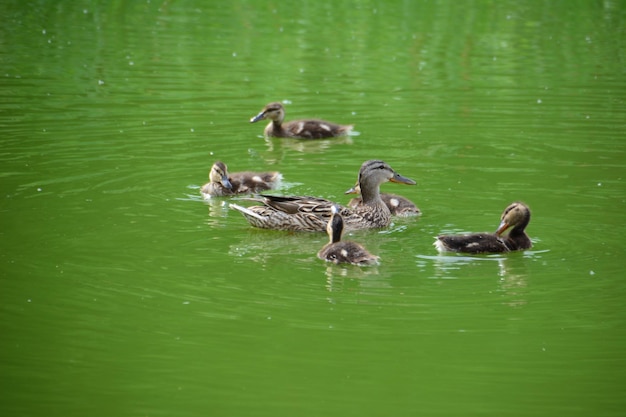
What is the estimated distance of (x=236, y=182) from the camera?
1075cm

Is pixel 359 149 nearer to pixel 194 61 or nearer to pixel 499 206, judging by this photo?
pixel 499 206

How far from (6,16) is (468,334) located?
17.3 metres

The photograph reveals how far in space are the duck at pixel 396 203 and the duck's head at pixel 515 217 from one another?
1.32 meters

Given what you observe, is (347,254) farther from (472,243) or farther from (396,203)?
(396,203)

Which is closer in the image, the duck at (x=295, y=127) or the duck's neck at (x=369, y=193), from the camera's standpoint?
the duck's neck at (x=369, y=193)

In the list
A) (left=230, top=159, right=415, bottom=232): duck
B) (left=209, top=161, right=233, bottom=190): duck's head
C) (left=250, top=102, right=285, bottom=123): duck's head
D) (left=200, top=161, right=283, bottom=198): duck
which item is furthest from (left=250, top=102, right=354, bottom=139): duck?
(left=230, top=159, right=415, bottom=232): duck

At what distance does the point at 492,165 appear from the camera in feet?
A: 38.2

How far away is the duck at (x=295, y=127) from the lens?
13438 millimetres

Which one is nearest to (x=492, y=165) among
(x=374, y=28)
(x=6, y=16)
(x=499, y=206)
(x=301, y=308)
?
(x=499, y=206)

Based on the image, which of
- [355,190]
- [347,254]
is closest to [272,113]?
[355,190]

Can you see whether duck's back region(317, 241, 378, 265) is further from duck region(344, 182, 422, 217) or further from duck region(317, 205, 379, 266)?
duck region(344, 182, 422, 217)

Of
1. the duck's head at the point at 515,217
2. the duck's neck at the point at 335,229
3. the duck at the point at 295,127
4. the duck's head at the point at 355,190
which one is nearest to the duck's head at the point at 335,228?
the duck's neck at the point at 335,229

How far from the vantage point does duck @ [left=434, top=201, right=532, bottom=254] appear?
8.43 m

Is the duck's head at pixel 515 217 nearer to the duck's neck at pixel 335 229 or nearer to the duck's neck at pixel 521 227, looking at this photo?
the duck's neck at pixel 521 227
